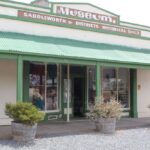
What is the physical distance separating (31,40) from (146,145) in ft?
20.7

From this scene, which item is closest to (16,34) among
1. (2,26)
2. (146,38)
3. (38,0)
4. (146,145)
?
(2,26)

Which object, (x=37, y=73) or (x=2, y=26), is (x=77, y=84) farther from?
(x=2, y=26)

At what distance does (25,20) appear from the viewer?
14859mm

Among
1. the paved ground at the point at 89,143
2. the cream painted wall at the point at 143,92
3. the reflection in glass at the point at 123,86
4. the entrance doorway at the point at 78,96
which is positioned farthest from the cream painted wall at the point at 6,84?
the cream painted wall at the point at 143,92

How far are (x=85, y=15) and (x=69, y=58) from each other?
183 inches

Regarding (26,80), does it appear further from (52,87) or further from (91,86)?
(91,86)

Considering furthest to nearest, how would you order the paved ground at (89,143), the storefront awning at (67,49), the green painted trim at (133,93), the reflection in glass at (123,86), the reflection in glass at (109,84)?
the green painted trim at (133,93)
the reflection in glass at (123,86)
the reflection in glass at (109,84)
the storefront awning at (67,49)
the paved ground at (89,143)

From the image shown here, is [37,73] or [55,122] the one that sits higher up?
[37,73]

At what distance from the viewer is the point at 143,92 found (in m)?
19.8

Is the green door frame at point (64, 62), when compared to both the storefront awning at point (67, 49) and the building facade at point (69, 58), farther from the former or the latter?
the storefront awning at point (67, 49)

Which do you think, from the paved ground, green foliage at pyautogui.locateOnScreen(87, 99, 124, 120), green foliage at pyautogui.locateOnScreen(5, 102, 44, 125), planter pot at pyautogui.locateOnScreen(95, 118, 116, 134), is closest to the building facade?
green foliage at pyautogui.locateOnScreen(87, 99, 124, 120)

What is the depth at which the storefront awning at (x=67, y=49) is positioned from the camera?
12664 mm

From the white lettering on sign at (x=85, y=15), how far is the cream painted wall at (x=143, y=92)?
11.4ft

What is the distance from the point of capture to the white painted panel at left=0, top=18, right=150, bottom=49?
14.5 meters
